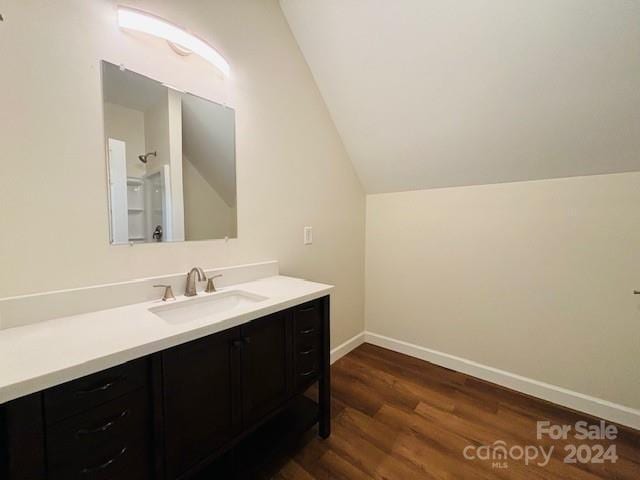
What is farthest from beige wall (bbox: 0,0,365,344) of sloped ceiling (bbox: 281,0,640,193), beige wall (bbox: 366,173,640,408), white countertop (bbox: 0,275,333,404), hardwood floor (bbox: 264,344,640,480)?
hardwood floor (bbox: 264,344,640,480)

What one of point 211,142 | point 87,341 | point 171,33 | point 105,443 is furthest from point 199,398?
point 171,33

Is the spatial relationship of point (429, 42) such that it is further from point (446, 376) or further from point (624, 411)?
point (624, 411)

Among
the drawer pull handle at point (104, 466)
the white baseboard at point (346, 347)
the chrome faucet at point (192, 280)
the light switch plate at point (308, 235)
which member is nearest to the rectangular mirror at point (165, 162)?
the chrome faucet at point (192, 280)

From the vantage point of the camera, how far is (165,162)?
1.32m

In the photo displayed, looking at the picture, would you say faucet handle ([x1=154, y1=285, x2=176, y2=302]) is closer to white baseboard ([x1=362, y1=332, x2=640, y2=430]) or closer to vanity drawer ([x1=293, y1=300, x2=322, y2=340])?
vanity drawer ([x1=293, y1=300, x2=322, y2=340])

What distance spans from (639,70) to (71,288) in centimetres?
264

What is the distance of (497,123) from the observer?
1.68 metres

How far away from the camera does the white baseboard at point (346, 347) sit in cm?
234

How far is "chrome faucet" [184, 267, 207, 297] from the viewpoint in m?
1.31

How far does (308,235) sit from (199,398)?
1286mm

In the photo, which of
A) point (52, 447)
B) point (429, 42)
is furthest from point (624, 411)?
point (52, 447)

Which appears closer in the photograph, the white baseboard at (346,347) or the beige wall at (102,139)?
the beige wall at (102,139)

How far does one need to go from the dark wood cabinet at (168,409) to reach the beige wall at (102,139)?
0.53 m

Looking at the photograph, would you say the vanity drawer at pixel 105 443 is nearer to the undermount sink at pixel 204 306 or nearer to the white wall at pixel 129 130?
the undermount sink at pixel 204 306
